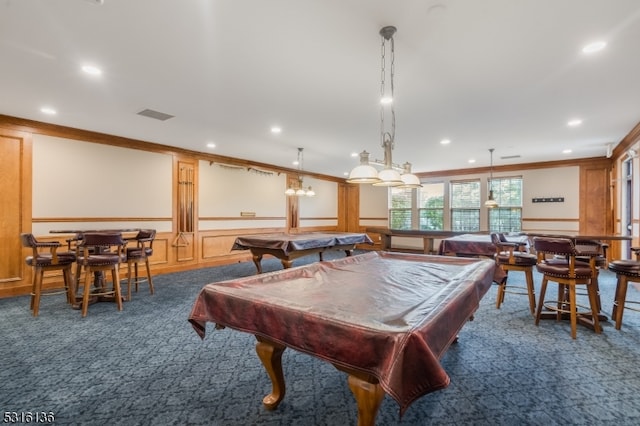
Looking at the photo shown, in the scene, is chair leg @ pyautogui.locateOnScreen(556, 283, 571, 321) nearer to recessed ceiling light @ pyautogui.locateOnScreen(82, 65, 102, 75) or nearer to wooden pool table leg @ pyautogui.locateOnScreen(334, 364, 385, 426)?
wooden pool table leg @ pyautogui.locateOnScreen(334, 364, 385, 426)

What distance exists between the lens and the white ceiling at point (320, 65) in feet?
6.72

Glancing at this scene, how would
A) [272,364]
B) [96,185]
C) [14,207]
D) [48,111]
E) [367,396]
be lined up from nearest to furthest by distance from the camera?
[367,396]
[272,364]
[48,111]
[14,207]
[96,185]

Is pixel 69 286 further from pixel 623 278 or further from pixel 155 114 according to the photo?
pixel 623 278

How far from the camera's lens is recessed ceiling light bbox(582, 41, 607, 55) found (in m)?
2.35

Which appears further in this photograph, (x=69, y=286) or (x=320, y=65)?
(x=69, y=286)

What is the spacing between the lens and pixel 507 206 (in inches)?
324

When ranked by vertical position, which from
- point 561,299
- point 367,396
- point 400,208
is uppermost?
point 400,208

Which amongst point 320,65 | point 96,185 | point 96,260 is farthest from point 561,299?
point 96,185

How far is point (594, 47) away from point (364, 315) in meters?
2.84

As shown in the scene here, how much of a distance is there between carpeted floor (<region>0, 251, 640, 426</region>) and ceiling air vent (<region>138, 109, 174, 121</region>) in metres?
2.62

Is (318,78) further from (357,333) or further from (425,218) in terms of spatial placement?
(425,218)

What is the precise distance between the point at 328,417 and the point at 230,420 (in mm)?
564

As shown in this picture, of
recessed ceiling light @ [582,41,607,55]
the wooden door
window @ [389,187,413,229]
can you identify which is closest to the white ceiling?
recessed ceiling light @ [582,41,607,55]

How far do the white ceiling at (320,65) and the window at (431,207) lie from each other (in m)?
4.30
